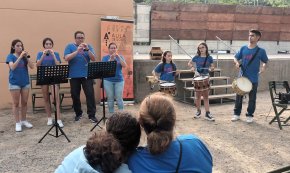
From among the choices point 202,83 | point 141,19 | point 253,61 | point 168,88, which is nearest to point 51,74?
point 168,88

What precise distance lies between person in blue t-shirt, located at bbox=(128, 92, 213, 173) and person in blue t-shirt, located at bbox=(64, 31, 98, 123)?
4471mm

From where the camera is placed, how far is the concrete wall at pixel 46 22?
25.4ft

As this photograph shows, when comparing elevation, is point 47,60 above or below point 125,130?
above

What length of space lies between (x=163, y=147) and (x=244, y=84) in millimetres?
5234

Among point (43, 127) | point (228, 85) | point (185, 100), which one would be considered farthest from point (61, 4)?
point (228, 85)

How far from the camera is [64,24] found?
8.23m

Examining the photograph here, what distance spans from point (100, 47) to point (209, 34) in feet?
26.8

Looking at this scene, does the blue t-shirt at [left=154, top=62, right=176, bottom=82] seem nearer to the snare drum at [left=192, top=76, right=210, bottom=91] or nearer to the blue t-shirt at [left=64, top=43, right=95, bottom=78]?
the snare drum at [left=192, top=76, right=210, bottom=91]

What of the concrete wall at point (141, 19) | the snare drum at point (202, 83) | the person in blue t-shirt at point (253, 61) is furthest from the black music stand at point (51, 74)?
the concrete wall at point (141, 19)

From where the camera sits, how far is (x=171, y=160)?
1.87 m

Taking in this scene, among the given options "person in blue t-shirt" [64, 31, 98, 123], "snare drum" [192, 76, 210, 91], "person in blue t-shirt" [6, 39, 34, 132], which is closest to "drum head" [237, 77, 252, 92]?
"snare drum" [192, 76, 210, 91]

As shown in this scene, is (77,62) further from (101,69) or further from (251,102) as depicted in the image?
(251,102)

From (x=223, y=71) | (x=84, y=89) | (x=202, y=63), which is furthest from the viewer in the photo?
(x=223, y=71)

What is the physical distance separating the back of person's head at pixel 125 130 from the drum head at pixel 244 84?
5133mm
